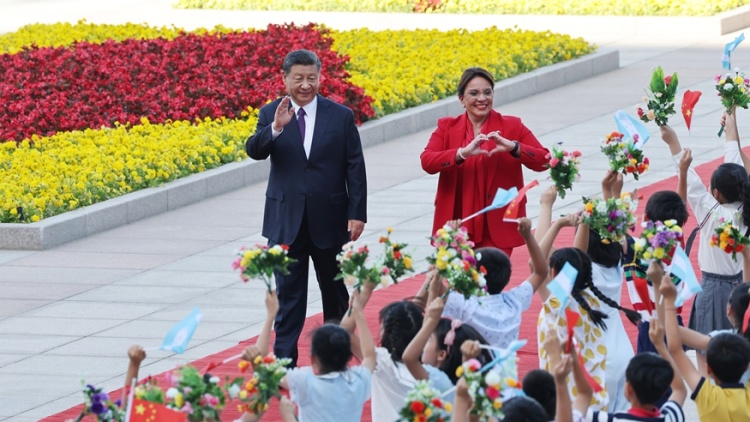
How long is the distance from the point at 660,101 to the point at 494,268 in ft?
8.40

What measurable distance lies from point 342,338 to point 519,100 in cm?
1319

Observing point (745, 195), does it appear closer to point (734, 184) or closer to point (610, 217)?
point (734, 184)

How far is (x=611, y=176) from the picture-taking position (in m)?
8.17

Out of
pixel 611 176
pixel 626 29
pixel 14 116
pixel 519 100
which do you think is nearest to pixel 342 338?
pixel 611 176

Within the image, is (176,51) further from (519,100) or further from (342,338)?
(342,338)

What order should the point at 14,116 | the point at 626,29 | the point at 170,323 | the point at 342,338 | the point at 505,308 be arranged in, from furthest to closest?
1. the point at 626,29
2. the point at 14,116
3. the point at 170,323
4. the point at 505,308
5. the point at 342,338

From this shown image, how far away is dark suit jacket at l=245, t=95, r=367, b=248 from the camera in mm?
8594

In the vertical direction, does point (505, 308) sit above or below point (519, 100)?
above

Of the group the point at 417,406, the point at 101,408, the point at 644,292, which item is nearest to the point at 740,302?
the point at 644,292

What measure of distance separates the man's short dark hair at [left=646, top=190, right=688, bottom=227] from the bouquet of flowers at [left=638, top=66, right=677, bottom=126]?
1.14 metres

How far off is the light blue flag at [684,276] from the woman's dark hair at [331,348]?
1299 millimetres

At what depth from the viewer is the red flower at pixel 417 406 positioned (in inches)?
204

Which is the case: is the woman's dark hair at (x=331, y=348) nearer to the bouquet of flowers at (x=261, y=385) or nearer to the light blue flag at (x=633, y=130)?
the bouquet of flowers at (x=261, y=385)

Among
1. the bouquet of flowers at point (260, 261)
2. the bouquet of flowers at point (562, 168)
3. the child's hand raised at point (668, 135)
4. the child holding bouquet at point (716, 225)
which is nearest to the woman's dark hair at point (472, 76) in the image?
the bouquet of flowers at point (562, 168)
